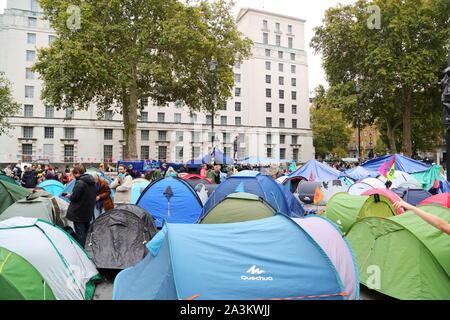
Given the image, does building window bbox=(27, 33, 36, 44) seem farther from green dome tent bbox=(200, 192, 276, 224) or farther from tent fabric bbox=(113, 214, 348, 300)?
tent fabric bbox=(113, 214, 348, 300)

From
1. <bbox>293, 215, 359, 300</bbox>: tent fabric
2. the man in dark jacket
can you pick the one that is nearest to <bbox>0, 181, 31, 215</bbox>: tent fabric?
the man in dark jacket

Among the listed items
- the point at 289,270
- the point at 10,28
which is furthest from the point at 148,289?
the point at 10,28

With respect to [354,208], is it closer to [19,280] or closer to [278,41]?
[19,280]

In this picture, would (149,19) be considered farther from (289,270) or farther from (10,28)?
(10,28)

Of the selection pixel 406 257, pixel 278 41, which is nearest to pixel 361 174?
pixel 406 257

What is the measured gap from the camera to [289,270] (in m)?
3.71

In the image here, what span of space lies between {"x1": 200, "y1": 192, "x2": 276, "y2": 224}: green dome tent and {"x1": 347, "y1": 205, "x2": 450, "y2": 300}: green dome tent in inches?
73.3

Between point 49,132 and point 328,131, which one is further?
point 328,131

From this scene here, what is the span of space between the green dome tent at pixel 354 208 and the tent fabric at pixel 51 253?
5.61 metres

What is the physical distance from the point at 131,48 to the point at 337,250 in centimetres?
2195

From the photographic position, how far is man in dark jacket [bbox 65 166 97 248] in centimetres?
675

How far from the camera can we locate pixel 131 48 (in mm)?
22922
